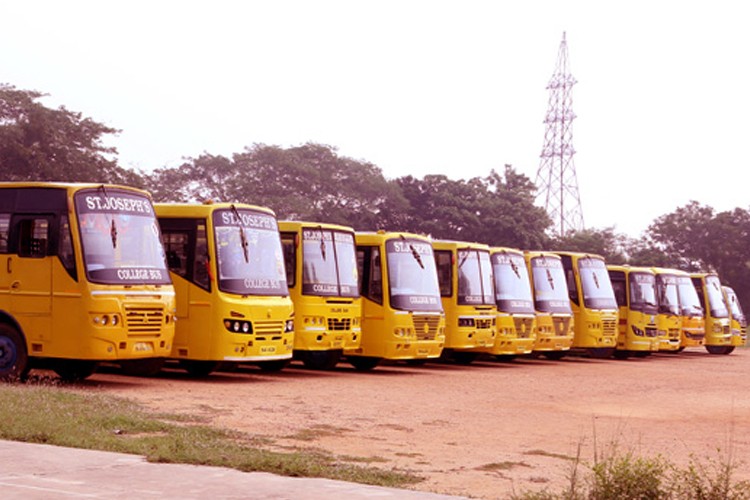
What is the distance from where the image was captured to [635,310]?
35.3 meters

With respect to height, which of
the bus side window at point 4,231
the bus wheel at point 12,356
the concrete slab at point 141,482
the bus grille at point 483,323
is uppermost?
the bus side window at point 4,231

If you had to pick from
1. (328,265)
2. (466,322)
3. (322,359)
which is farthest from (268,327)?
(466,322)

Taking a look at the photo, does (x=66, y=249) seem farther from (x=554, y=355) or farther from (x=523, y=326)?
(x=554, y=355)

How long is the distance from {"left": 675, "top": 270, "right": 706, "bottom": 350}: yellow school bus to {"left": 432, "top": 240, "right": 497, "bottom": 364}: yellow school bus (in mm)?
11993

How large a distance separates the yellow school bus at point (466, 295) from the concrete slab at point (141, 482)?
16359mm

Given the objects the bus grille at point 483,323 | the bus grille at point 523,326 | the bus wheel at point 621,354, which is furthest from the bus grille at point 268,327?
the bus wheel at point 621,354

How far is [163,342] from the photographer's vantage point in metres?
18.5

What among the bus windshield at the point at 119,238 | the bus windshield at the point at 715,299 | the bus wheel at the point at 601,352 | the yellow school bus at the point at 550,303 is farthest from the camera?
the bus windshield at the point at 715,299

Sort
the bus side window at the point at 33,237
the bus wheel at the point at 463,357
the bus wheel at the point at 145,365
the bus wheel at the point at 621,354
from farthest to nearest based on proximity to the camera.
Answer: the bus wheel at the point at 621,354
the bus wheel at the point at 463,357
the bus wheel at the point at 145,365
the bus side window at the point at 33,237

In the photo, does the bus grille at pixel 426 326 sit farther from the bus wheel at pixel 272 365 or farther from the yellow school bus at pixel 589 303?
the yellow school bus at pixel 589 303

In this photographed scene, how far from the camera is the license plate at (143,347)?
17969 millimetres

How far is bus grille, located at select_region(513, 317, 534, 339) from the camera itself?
1130 inches

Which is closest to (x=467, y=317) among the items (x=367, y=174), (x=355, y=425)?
(x=355, y=425)

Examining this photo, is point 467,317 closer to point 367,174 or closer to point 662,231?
point 367,174
